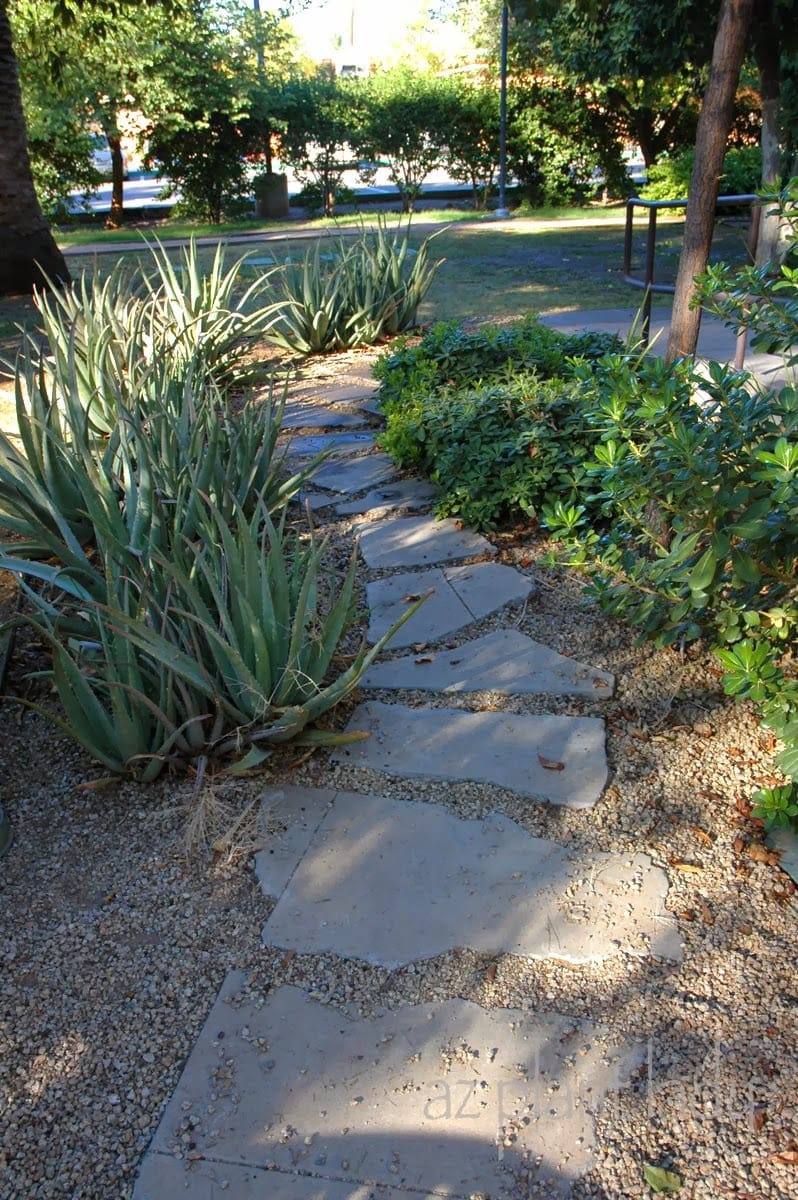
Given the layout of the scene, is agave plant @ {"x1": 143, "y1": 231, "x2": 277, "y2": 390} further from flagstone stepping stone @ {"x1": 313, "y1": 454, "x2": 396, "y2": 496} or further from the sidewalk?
the sidewalk

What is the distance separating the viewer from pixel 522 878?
7.34 feet

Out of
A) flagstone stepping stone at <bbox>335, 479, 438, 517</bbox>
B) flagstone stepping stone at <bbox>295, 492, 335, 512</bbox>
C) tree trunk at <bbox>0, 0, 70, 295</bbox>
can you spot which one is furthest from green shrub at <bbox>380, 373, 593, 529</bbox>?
tree trunk at <bbox>0, 0, 70, 295</bbox>

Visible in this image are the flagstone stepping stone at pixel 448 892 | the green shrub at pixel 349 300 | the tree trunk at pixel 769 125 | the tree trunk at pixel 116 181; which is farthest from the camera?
the tree trunk at pixel 116 181

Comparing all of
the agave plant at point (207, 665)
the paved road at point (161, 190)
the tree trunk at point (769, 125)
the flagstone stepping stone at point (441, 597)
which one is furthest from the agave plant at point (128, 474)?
the paved road at point (161, 190)

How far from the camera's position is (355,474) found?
483 cm

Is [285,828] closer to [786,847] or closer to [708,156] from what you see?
[786,847]

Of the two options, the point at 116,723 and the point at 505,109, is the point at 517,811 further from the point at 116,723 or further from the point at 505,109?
the point at 505,109

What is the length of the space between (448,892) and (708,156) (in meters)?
2.51

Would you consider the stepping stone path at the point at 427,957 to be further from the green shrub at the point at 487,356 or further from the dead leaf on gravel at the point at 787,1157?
the green shrub at the point at 487,356

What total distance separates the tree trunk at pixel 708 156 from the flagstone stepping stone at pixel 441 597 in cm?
97

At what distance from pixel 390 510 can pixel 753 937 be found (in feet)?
8.79

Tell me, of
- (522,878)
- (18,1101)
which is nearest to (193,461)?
(522,878)

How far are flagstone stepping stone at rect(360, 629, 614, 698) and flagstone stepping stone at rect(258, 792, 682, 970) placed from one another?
0.60 meters

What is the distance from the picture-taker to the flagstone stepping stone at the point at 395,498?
4.43 m
